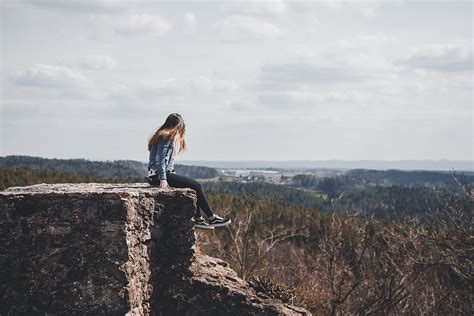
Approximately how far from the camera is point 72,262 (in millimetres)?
7062

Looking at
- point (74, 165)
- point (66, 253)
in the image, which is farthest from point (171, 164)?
point (74, 165)

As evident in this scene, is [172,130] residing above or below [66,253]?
above

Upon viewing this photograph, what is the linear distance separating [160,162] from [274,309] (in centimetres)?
311

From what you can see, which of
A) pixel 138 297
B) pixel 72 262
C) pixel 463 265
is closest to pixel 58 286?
pixel 72 262

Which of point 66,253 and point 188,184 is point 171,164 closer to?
point 188,184

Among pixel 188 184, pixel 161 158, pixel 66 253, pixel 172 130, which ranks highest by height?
pixel 172 130

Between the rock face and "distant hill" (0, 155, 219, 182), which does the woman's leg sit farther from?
"distant hill" (0, 155, 219, 182)

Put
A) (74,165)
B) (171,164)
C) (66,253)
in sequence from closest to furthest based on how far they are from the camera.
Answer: (66,253), (171,164), (74,165)

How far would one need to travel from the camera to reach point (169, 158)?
8766mm

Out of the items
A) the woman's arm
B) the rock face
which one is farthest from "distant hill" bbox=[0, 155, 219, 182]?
the rock face

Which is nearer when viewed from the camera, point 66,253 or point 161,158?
point 66,253

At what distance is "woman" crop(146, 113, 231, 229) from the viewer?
862 cm

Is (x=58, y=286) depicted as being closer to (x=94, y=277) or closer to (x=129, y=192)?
(x=94, y=277)

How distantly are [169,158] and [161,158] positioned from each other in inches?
7.7
